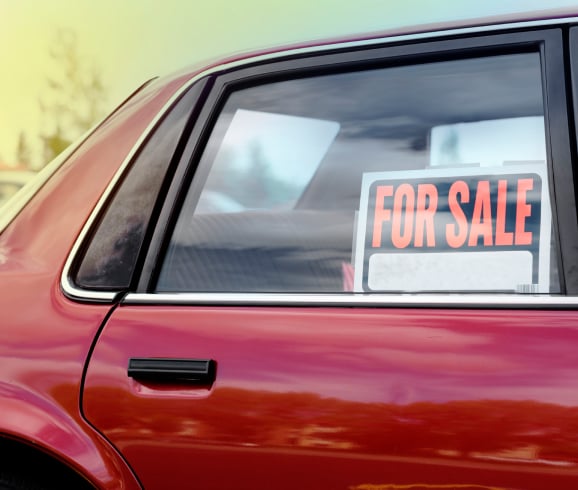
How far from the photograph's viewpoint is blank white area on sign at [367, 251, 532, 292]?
4.91 ft

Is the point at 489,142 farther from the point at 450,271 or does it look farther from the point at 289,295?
the point at 289,295

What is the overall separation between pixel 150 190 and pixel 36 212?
0.29m

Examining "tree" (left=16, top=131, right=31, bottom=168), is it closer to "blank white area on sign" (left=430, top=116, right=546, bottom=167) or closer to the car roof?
Answer: the car roof

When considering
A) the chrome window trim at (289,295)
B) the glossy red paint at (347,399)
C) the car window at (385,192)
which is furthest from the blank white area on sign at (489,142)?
the glossy red paint at (347,399)

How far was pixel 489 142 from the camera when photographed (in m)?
1.64

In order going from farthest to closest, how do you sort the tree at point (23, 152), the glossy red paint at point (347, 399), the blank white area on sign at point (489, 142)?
the tree at point (23, 152)
the blank white area on sign at point (489, 142)
the glossy red paint at point (347, 399)

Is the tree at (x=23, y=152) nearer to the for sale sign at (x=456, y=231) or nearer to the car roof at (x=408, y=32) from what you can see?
the car roof at (x=408, y=32)

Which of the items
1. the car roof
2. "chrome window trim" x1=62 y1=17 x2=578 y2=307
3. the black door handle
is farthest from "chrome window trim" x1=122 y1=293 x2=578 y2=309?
the car roof

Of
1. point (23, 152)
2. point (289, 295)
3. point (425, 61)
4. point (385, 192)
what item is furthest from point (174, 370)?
point (23, 152)

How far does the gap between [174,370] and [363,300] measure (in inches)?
14.7

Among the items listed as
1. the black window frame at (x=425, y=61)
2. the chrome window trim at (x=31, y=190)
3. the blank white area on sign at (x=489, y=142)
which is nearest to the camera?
the black window frame at (x=425, y=61)

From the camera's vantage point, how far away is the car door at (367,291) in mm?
1387

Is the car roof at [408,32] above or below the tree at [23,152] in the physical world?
below

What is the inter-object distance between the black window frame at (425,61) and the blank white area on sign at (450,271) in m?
0.05
